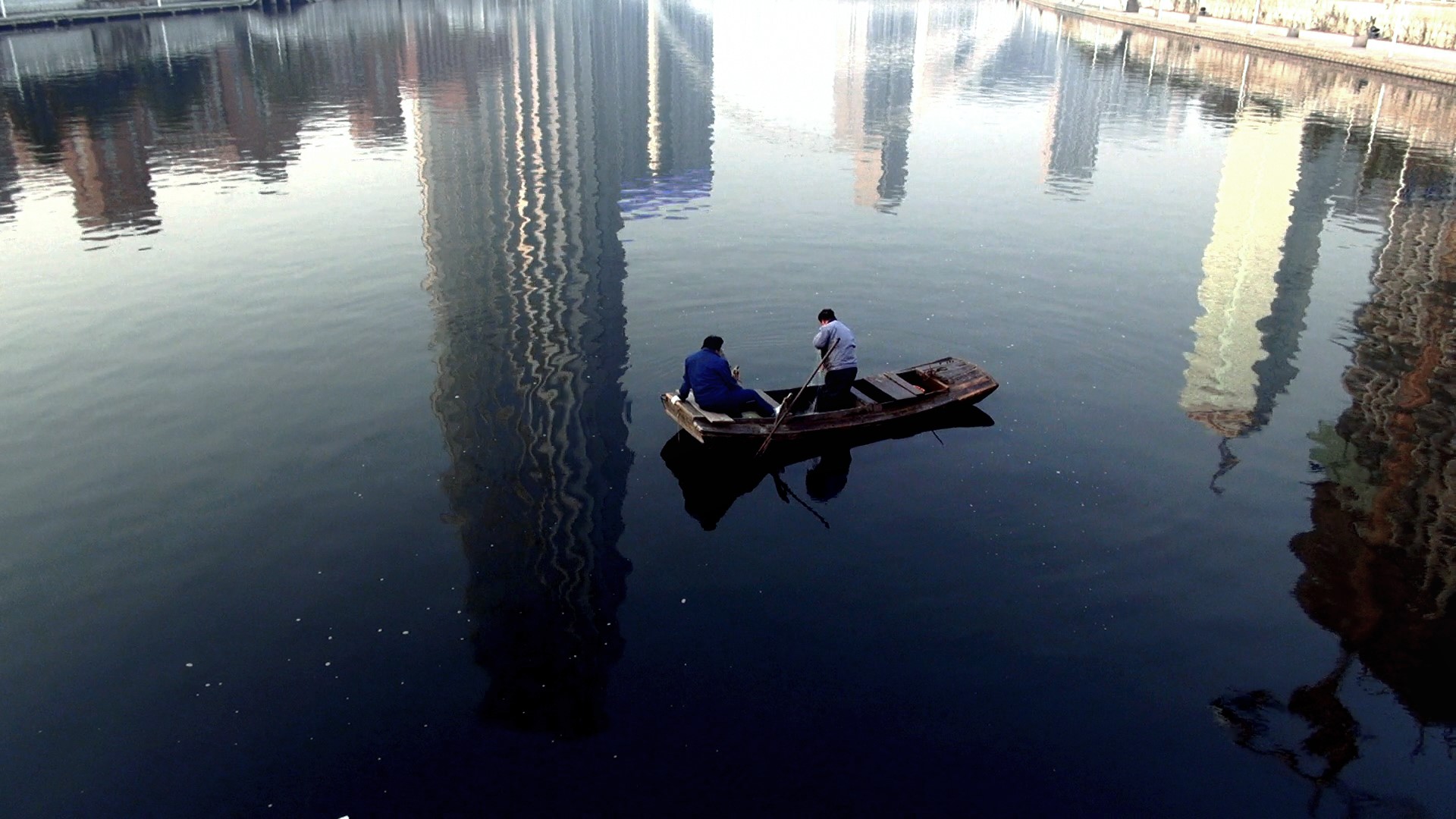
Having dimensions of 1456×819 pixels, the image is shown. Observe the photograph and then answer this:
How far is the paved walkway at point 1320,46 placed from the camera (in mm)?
62812

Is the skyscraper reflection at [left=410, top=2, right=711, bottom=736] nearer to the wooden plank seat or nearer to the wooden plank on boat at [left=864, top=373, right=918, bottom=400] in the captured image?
the wooden plank seat

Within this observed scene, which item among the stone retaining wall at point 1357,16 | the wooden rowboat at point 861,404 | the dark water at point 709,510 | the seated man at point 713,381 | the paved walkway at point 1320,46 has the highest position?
the stone retaining wall at point 1357,16

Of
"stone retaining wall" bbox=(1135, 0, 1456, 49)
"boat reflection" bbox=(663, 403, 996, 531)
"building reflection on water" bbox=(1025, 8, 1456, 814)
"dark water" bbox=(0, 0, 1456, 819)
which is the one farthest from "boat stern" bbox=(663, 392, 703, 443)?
"stone retaining wall" bbox=(1135, 0, 1456, 49)

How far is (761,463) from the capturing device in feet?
55.5

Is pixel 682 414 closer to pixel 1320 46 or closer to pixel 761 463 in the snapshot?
pixel 761 463

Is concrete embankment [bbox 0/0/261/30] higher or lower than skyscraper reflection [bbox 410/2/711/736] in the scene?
higher

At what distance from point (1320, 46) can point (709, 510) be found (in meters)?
80.0

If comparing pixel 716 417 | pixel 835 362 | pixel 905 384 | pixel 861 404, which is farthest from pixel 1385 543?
pixel 716 417

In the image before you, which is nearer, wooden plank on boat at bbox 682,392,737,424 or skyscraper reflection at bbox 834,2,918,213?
wooden plank on boat at bbox 682,392,737,424

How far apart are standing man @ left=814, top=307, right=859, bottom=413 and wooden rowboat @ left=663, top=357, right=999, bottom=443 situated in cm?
24

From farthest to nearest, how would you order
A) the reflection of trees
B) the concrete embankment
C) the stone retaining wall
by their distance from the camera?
the concrete embankment < the stone retaining wall < the reflection of trees

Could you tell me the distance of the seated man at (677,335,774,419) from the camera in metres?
16.6

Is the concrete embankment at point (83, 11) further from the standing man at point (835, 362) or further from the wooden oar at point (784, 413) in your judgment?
the wooden oar at point (784, 413)

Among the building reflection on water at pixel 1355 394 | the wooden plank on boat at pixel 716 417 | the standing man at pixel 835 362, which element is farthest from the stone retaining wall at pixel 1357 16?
the wooden plank on boat at pixel 716 417
